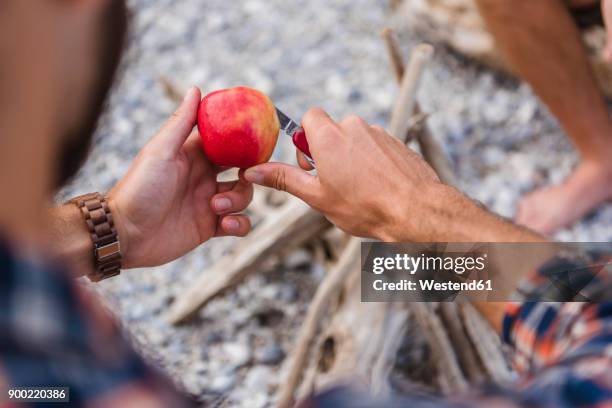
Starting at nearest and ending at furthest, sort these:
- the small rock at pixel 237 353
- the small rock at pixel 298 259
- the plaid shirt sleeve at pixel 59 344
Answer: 1. the plaid shirt sleeve at pixel 59 344
2. the small rock at pixel 237 353
3. the small rock at pixel 298 259

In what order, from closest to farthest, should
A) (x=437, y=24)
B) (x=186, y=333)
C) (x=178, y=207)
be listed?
(x=178, y=207) → (x=186, y=333) → (x=437, y=24)

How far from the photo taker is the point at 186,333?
182 centimetres

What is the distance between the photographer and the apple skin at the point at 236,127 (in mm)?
1225

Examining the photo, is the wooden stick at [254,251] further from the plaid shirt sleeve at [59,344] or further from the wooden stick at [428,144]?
the plaid shirt sleeve at [59,344]

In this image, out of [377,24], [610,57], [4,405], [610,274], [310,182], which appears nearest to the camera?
[4,405]

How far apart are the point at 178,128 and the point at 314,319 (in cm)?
58

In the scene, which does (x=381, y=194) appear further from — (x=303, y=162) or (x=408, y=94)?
(x=408, y=94)

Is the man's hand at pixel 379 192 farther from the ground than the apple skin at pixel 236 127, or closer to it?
closer to it

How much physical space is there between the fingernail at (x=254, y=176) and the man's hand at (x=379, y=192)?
1.6 inches

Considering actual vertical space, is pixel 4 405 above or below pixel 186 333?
above

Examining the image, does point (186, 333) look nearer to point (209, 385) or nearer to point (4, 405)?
point (209, 385)

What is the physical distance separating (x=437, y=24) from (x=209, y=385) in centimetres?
148

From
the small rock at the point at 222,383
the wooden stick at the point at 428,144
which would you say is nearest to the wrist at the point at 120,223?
the small rock at the point at 222,383

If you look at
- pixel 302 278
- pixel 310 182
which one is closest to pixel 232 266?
pixel 302 278
